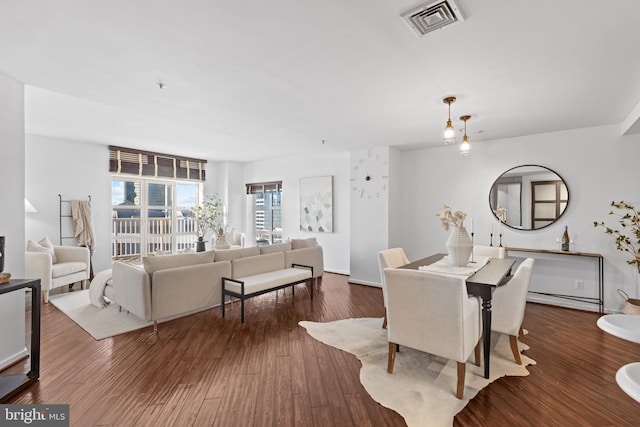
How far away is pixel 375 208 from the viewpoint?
17.4 ft

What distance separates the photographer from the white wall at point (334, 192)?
6.21m

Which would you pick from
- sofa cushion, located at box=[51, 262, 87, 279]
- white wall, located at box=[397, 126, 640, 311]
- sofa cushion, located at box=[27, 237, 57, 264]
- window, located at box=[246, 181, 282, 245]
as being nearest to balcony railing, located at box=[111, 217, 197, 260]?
sofa cushion, located at box=[51, 262, 87, 279]

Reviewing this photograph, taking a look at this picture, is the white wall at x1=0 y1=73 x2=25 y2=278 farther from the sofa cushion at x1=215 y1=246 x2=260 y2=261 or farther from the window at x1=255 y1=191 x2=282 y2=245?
the window at x1=255 y1=191 x2=282 y2=245

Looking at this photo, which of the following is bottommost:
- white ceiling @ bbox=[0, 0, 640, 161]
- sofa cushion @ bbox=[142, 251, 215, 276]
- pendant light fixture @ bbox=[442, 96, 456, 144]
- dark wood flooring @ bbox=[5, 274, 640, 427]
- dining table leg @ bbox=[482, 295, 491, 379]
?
dark wood flooring @ bbox=[5, 274, 640, 427]

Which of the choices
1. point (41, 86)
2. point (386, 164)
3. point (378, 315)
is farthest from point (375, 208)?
point (41, 86)

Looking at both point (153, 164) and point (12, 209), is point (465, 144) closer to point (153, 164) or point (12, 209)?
point (12, 209)

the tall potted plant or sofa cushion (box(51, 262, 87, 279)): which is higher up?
the tall potted plant

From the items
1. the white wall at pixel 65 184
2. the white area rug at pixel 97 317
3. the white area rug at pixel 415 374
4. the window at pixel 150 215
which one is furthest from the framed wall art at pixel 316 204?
the white wall at pixel 65 184

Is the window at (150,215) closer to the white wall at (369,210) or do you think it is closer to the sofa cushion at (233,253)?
the sofa cushion at (233,253)

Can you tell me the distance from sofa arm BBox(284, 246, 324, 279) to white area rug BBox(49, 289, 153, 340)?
6.84 feet

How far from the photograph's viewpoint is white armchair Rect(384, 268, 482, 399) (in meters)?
2.07

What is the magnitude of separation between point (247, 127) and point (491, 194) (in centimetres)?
391

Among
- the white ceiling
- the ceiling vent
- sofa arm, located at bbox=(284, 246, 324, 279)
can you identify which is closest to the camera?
the ceiling vent

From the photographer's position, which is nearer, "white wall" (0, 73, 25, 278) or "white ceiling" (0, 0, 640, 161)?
"white ceiling" (0, 0, 640, 161)
